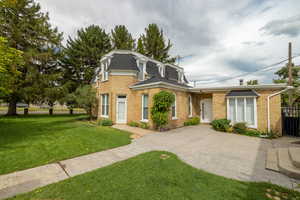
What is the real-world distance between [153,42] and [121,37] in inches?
249

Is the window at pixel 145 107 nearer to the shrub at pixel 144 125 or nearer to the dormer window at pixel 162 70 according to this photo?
the shrub at pixel 144 125

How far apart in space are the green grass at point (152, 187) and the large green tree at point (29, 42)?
20905 millimetres

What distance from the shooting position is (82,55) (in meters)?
23.1

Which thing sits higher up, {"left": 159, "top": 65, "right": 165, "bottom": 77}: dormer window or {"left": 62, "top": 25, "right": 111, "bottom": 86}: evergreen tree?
{"left": 62, "top": 25, "right": 111, "bottom": 86}: evergreen tree

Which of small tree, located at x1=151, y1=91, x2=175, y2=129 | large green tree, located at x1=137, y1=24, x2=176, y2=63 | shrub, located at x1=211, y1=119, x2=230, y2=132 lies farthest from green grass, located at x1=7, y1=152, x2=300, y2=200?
large green tree, located at x1=137, y1=24, x2=176, y2=63

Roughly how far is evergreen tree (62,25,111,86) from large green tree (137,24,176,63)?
306 inches

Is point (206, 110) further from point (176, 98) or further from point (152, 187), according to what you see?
point (152, 187)

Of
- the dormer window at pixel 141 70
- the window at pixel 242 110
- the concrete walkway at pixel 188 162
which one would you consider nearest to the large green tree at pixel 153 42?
the dormer window at pixel 141 70

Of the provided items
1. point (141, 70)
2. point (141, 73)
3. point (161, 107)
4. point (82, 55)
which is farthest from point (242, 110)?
point (82, 55)

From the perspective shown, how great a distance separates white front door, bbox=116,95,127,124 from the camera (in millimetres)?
12719

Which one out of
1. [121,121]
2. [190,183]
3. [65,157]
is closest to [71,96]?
[121,121]

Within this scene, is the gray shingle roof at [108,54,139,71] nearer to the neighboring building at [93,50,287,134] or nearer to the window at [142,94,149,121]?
the neighboring building at [93,50,287,134]

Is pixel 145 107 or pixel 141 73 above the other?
pixel 141 73

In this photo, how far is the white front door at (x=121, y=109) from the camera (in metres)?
12.7
